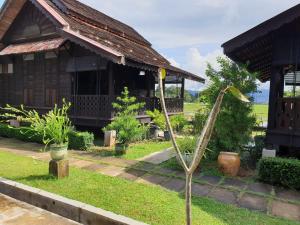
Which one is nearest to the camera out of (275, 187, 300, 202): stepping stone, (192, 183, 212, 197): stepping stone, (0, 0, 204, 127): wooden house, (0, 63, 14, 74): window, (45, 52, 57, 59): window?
(275, 187, 300, 202): stepping stone

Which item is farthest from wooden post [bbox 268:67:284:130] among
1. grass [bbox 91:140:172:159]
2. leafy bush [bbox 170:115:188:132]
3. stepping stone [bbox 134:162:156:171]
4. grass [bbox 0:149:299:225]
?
leafy bush [bbox 170:115:188:132]

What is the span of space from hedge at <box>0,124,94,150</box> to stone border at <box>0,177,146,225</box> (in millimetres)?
3985

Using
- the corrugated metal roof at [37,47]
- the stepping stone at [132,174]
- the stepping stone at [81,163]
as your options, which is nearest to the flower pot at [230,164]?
the stepping stone at [132,174]

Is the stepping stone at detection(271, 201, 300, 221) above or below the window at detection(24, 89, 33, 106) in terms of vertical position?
below

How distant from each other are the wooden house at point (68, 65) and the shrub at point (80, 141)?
148 cm

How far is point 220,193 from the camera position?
5824 mm

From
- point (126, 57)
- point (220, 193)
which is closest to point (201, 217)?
point (220, 193)

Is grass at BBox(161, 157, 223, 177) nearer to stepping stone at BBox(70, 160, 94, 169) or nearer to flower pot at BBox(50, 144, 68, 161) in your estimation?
stepping stone at BBox(70, 160, 94, 169)

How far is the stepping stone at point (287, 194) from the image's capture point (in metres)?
5.65

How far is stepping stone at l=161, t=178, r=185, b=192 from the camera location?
6055mm

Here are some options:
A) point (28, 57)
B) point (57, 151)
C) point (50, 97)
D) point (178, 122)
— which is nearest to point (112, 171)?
point (57, 151)

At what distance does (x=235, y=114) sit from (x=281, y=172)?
216cm

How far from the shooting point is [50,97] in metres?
14.0

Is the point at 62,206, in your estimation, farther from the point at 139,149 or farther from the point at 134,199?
the point at 139,149
